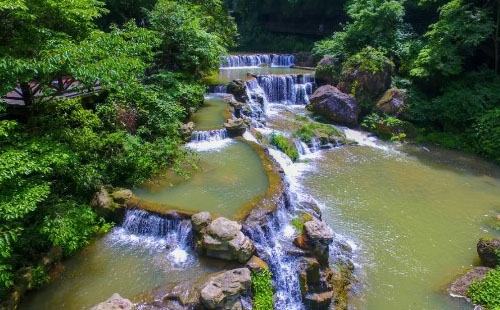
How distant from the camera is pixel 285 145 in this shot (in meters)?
14.8

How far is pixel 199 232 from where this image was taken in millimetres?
8039

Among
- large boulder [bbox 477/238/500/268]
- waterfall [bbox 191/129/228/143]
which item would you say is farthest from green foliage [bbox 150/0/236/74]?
large boulder [bbox 477/238/500/268]

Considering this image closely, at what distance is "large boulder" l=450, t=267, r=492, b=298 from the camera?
824 centimetres

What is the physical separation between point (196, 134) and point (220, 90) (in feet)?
23.5

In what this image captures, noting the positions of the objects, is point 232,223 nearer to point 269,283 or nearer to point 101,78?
point 269,283

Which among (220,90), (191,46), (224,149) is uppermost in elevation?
(191,46)

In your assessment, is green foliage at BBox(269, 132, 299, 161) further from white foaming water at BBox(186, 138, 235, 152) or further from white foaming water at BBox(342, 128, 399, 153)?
white foaming water at BBox(342, 128, 399, 153)

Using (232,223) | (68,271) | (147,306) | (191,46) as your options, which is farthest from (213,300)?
(191,46)

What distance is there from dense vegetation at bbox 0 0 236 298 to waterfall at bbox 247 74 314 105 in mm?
8155

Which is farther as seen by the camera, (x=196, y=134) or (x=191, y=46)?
(x=191, y=46)

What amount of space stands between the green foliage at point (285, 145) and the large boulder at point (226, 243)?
23.7 feet

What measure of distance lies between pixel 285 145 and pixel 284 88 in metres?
7.47

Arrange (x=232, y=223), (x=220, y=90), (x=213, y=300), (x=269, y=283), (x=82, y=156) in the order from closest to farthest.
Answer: (x=213, y=300) → (x=269, y=283) → (x=232, y=223) → (x=82, y=156) → (x=220, y=90)

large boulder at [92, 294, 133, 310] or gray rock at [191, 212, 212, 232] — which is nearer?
large boulder at [92, 294, 133, 310]
